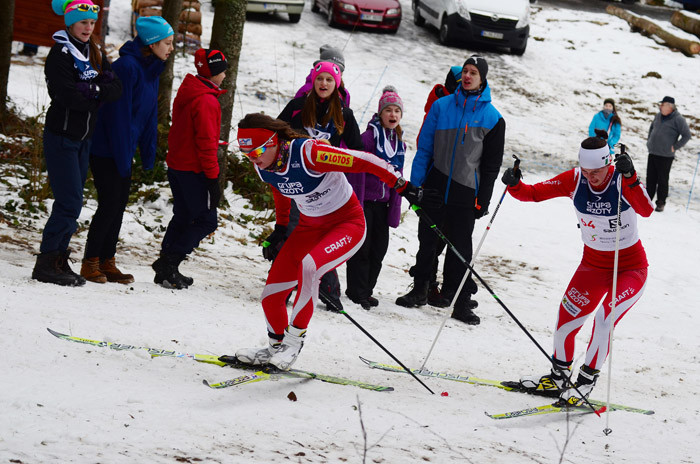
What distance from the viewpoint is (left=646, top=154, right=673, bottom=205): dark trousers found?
1322 centimetres

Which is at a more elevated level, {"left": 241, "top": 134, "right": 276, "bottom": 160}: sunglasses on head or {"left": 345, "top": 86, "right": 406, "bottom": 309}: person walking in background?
{"left": 241, "top": 134, "right": 276, "bottom": 160}: sunglasses on head

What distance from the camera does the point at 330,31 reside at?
19547mm

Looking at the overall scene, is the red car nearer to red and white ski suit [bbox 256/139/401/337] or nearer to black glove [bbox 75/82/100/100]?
black glove [bbox 75/82/100/100]

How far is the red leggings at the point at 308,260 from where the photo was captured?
199 inches

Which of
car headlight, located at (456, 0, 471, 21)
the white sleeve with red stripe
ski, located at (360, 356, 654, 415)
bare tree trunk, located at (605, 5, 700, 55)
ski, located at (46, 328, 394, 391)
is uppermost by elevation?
bare tree trunk, located at (605, 5, 700, 55)

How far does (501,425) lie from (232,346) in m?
2.10

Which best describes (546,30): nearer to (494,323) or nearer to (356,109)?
(356,109)

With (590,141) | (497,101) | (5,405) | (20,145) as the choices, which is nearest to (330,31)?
(497,101)

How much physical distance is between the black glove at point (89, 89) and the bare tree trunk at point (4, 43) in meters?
4.61

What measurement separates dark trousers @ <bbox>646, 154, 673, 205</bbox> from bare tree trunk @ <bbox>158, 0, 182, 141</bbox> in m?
8.23

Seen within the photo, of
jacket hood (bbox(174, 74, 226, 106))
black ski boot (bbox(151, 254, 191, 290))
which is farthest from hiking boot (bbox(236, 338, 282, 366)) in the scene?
→ jacket hood (bbox(174, 74, 226, 106))

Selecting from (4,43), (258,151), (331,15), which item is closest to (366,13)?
(331,15)

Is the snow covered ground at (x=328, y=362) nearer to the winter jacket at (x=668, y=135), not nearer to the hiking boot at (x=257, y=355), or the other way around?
the hiking boot at (x=257, y=355)

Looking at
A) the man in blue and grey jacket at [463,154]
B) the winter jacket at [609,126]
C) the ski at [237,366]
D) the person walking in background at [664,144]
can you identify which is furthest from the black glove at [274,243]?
the person walking in background at [664,144]
